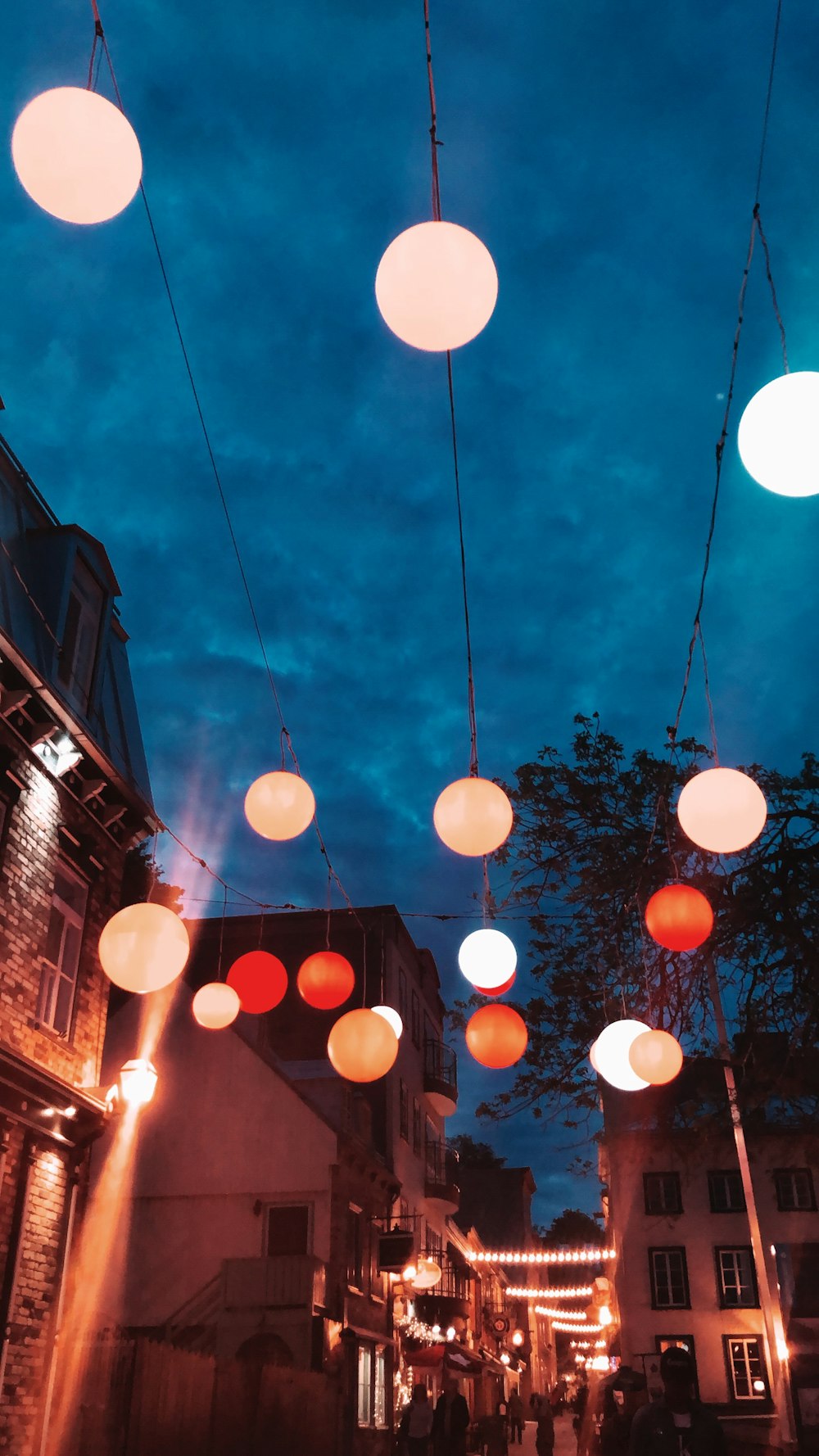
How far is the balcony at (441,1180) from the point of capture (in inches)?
1134

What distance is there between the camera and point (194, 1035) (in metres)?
21.0

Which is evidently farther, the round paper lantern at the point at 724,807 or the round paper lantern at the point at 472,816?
the round paper lantern at the point at 472,816

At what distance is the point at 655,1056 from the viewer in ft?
26.9

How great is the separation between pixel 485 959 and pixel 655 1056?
1.56 metres

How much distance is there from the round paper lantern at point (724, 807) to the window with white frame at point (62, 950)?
689 cm

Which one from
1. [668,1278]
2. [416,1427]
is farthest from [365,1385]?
[668,1278]

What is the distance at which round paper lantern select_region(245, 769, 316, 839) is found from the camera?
798 centimetres

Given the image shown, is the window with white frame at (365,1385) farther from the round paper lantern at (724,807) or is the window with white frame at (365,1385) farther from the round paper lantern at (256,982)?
the round paper lantern at (724,807)

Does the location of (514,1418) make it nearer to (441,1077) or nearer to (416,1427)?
(441,1077)

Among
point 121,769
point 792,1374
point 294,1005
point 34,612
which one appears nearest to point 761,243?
point 34,612

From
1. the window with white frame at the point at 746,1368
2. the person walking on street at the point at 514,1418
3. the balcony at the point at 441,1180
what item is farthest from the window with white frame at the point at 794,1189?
the person walking on street at the point at 514,1418

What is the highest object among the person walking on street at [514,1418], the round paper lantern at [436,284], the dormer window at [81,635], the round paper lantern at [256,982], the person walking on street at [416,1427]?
the dormer window at [81,635]

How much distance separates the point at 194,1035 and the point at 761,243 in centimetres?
1898

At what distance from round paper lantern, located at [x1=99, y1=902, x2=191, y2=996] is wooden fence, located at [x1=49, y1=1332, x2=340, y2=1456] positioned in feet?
12.4
